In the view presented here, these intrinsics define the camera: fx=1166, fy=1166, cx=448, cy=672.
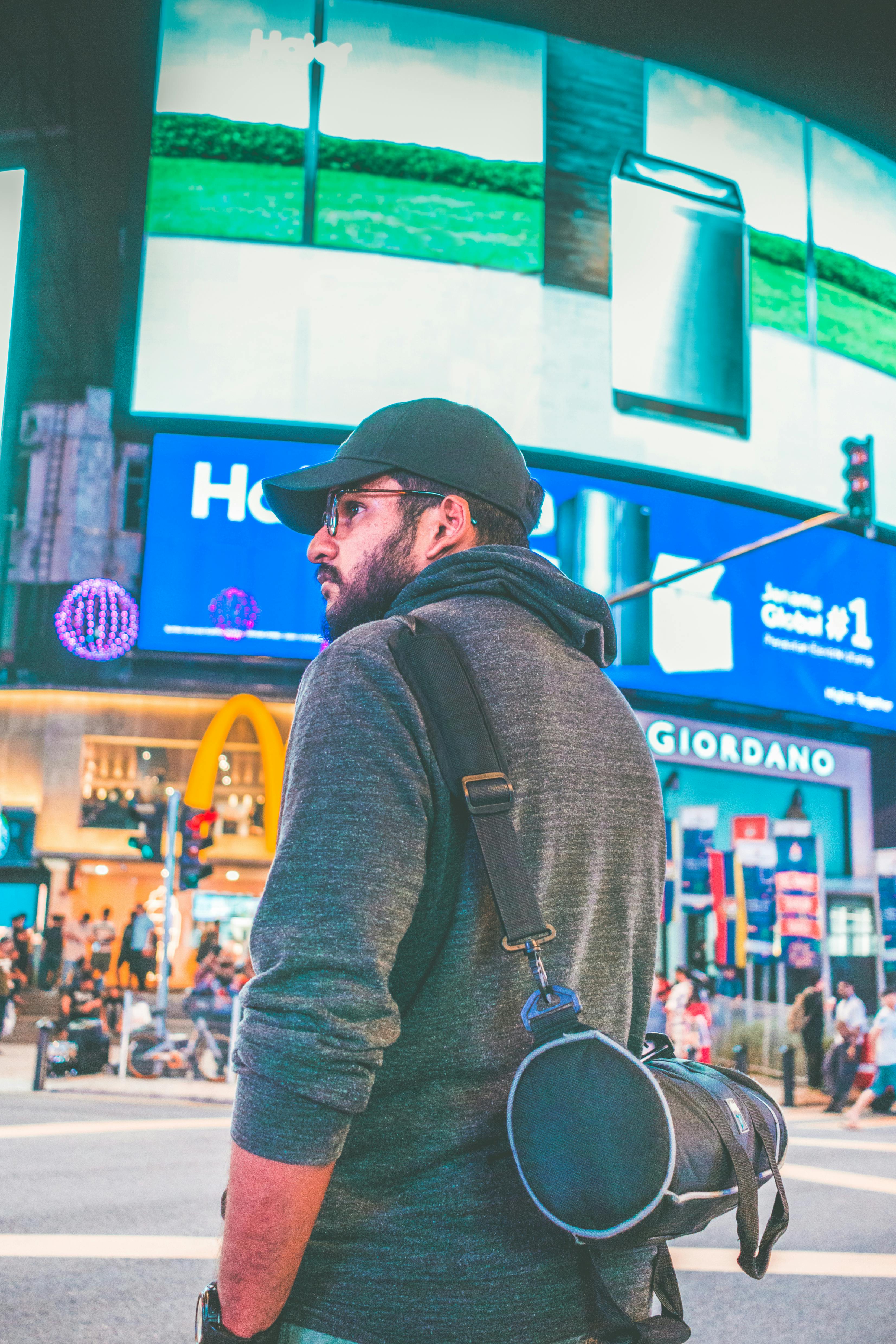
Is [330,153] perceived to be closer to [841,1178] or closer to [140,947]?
[140,947]

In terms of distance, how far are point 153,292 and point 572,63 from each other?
991 centimetres

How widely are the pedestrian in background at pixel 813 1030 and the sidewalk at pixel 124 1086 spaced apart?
861 centimetres

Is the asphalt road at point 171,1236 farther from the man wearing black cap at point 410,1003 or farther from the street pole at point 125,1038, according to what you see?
the street pole at point 125,1038

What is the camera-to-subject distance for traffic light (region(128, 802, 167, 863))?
15898 mm

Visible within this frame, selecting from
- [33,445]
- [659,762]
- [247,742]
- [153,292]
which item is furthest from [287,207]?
[659,762]

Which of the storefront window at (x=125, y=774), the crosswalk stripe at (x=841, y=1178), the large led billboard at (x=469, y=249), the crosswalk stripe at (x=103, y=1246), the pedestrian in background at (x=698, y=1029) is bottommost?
the crosswalk stripe at (x=841, y=1178)

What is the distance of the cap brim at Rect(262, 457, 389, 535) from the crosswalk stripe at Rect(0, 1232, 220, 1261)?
5363mm

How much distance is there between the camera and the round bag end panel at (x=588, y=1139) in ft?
4.03

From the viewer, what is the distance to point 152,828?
632 inches

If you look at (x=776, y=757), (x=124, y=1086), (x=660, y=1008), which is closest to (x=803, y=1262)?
(x=660, y=1008)

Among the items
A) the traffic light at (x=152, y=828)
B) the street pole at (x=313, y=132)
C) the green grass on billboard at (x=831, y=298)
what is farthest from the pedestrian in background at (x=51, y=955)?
the green grass on billboard at (x=831, y=298)

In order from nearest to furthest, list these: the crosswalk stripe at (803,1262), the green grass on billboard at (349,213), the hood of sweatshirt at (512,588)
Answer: the hood of sweatshirt at (512,588)
the crosswalk stripe at (803,1262)
the green grass on billboard at (349,213)

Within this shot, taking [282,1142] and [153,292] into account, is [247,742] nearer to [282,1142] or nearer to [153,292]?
[153,292]

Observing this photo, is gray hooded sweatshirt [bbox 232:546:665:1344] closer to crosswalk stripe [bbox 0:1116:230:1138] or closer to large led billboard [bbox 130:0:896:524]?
crosswalk stripe [bbox 0:1116:230:1138]
